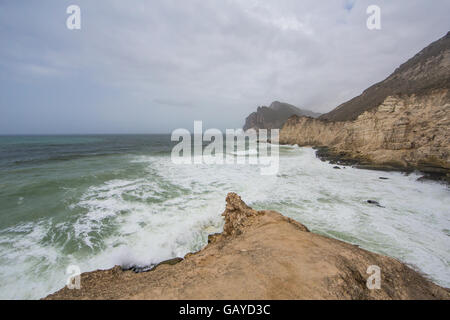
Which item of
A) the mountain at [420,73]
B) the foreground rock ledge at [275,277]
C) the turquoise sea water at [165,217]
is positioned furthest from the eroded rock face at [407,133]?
the foreground rock ledge at [275,277]

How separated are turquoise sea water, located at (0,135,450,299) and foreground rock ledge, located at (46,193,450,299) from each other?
89.0 inches

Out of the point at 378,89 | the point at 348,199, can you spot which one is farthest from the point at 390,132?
the point at 378,89

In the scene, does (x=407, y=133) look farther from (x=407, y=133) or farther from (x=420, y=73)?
(x=420, y=73)

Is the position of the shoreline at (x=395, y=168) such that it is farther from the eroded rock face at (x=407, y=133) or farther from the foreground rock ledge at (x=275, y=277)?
the foreground rock ledge at (x=275, y=277)

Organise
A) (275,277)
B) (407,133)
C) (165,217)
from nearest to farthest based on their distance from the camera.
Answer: (275,277), (165,217), (407,133)

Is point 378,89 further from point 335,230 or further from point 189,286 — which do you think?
point 189,286

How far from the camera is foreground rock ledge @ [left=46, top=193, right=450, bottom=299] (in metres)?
2.30

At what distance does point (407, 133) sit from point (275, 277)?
70.4ft

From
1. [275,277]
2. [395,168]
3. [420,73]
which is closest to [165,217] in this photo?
[275,277]

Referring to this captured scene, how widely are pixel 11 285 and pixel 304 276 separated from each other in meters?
6.83

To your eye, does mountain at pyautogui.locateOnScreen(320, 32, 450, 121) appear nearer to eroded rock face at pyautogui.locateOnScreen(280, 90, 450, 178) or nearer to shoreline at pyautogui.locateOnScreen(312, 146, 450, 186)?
eroded rock face at pyautogui.locateOnScreen(280, 90, 450, 178)

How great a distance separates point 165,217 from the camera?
748cm

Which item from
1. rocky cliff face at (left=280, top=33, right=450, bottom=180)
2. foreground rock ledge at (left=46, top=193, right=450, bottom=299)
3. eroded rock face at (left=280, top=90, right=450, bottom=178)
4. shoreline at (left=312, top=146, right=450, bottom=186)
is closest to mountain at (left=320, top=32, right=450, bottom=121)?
rocky cliff face at (left=280, top=33, right=450, bottom=180)

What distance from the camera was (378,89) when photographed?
46.4 meters
